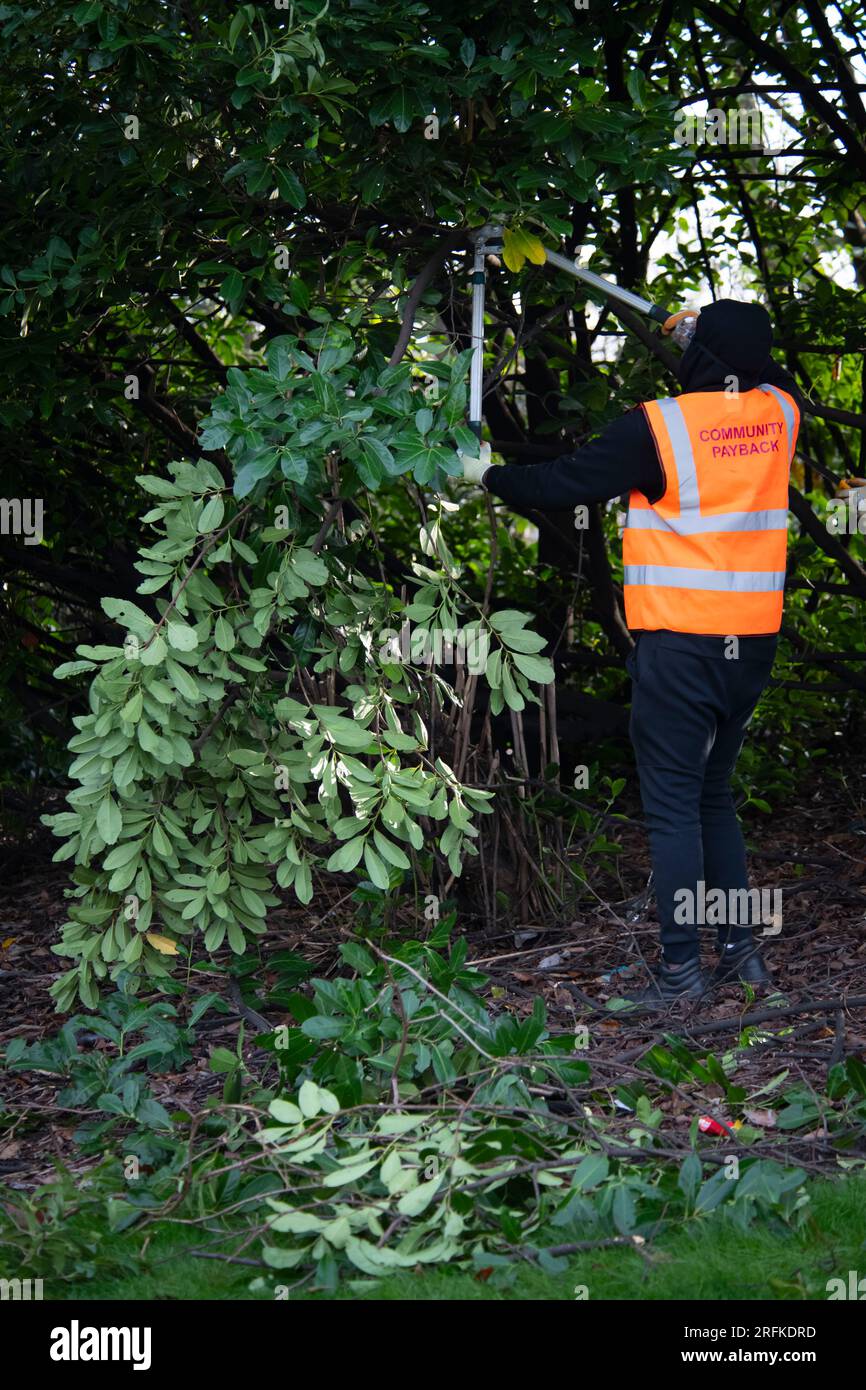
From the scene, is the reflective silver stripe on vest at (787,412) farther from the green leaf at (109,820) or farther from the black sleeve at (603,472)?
the green leaf at (109,820)

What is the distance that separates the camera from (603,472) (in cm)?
382

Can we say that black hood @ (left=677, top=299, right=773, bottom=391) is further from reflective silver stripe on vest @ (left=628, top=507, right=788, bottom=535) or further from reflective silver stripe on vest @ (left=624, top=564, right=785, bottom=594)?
reflective silver stripe on vest @ (left=624, top=564, right=785, bottom=594)

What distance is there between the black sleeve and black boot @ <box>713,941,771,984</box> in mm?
1340

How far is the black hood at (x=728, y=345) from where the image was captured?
387 centimetres

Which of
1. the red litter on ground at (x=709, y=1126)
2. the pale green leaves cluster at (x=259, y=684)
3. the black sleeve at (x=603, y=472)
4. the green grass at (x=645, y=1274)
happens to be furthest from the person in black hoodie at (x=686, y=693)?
the green grass at (x=645, y=1274)

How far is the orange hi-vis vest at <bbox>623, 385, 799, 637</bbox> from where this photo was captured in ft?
12.5

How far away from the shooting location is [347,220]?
429 centimetres

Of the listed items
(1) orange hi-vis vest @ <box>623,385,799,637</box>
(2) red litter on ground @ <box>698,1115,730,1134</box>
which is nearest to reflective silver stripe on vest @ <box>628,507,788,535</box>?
(1) orange hi-vis vest @ <box>623,385,799,637</box>

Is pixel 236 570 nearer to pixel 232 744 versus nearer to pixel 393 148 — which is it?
pixel 232 744

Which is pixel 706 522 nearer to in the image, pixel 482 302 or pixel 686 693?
pixel 686 693

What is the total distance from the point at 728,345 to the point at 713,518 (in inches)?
17.9

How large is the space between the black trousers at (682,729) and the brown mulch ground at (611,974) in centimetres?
32

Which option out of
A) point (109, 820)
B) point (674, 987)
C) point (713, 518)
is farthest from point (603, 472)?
point (109, 820)
